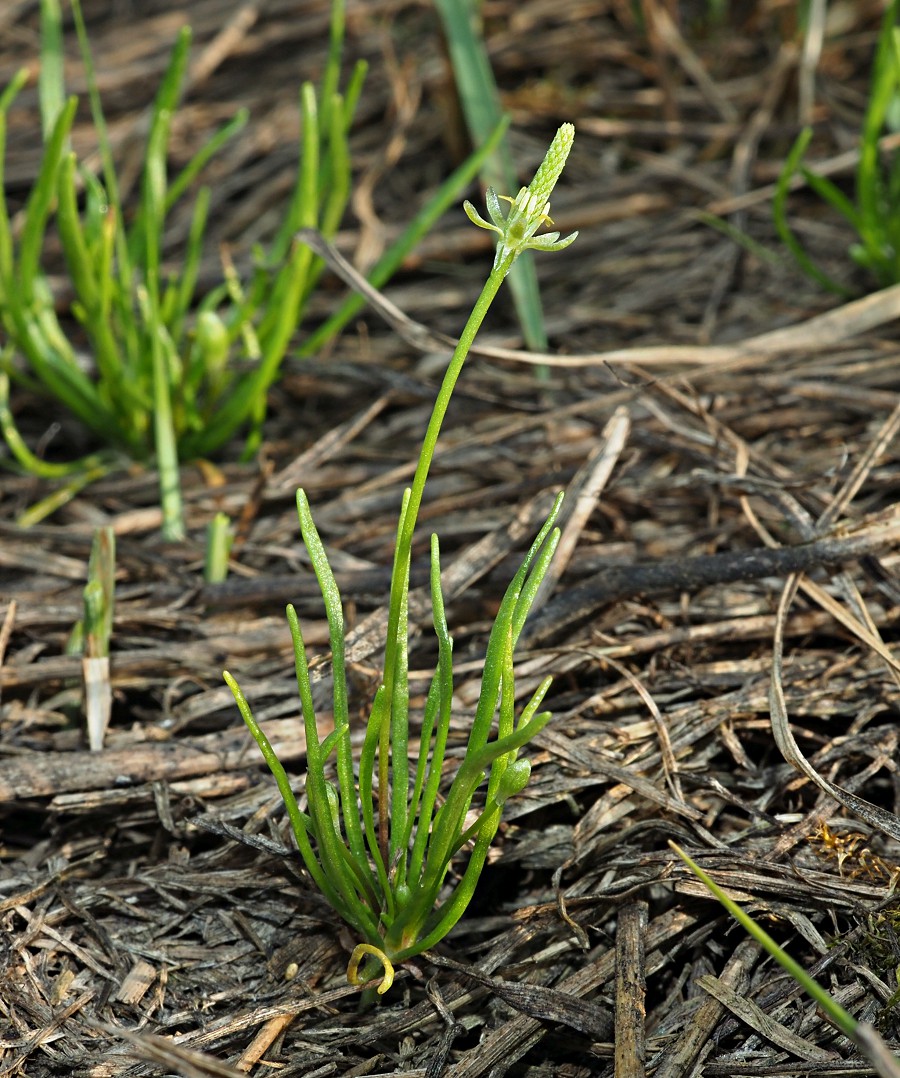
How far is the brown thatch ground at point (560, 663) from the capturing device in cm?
130

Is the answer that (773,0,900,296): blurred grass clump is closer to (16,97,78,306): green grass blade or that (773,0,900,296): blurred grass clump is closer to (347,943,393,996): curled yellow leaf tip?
(16,97,78,306): green grass blade

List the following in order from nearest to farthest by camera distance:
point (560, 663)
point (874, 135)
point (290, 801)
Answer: point (290, 801)
point (560, 663)
point (874, 135)

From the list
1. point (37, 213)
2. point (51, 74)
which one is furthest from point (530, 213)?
point (51, 74)

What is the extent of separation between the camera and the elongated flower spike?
91 centimetres

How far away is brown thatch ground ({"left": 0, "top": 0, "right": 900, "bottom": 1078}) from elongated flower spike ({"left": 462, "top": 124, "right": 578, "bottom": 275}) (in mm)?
773

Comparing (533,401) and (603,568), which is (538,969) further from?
(533,401)

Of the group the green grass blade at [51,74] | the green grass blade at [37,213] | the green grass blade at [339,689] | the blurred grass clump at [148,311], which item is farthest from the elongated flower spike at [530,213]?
the green grass blade at [51,74]

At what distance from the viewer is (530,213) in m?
0.94

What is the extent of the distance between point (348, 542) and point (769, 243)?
1.36 metres

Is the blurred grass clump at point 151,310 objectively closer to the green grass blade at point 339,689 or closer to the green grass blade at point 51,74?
the green grass blade at point 51,74

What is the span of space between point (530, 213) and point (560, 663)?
859mm

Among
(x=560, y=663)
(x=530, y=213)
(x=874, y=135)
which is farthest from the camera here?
(x=874, y=135)

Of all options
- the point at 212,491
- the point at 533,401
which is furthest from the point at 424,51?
the point at 212,491

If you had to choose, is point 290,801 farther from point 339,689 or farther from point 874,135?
point 874,135
